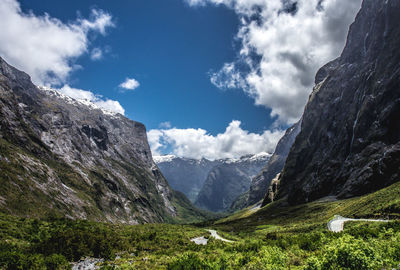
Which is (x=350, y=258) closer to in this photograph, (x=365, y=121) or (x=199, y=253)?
(x=199, y=253)

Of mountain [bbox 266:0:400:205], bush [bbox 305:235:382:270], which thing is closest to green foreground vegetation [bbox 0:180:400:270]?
bush [bbox 305:235:382:270]

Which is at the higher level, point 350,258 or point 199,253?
point 350,258

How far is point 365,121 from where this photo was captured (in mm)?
144125

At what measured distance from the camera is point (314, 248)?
26516 millimetres

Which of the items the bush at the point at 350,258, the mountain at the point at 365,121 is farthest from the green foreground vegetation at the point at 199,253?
the mountain at the point at 365,121

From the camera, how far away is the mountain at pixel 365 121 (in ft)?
403

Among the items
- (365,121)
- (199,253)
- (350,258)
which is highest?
(365,121)

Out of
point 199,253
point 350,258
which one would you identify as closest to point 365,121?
point 199,253

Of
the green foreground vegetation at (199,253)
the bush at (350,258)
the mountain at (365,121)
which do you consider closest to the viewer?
the bush at (350,258)

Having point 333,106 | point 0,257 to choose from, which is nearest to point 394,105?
point 333,106

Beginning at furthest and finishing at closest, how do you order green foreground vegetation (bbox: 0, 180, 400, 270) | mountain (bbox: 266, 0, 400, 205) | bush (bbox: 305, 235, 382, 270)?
1. mountain (bbox: 266, 0, 400, 205)
2. green foreground vegetation (bbox: 0, 180, 400, 270)
3. bush (bbox: 305, 235, 382, 270)

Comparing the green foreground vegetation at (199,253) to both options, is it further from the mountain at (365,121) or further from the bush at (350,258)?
the mountain at (365,121)

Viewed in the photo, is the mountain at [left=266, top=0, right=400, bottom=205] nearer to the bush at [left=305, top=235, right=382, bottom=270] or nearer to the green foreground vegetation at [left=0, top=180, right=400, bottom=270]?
the green foreground vegetation at [left=0, top=180, right=400, bottom=270]

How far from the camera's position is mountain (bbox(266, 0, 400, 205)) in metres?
123
